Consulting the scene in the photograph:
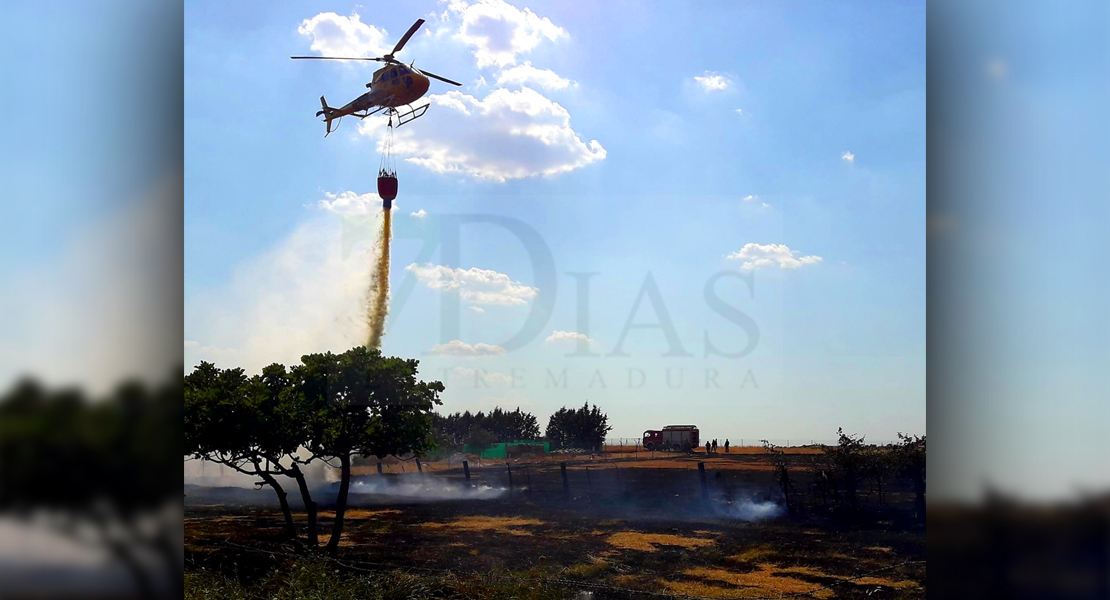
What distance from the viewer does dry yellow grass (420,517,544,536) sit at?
7621 mm

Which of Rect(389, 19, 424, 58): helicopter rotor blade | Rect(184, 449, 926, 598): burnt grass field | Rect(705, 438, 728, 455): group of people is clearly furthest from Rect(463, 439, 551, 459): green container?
Rect(389, 19, 424, 58): helicopter rotor blade

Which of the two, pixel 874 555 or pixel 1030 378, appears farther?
pixel 874 555

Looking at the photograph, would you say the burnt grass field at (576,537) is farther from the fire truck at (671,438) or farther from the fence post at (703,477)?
the fire truck at (671,438)

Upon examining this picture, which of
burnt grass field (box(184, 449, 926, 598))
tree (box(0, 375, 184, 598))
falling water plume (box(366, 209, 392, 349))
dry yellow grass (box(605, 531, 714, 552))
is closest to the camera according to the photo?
tree (box(0, 375, 184, 598))

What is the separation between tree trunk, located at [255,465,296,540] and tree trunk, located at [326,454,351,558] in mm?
464

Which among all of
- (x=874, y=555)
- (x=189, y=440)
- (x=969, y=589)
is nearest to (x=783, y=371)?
(x=874, y=555)

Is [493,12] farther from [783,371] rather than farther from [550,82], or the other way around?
[783,371]

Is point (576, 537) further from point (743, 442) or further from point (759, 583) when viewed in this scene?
point (743, 442)

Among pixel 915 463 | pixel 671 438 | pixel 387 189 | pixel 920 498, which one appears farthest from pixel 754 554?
pixel 387 189

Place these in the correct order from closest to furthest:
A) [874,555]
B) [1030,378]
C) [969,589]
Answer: [1030,378] → [969,589] → [874,555]

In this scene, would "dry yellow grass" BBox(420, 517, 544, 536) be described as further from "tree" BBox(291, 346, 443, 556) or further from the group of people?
the group of people

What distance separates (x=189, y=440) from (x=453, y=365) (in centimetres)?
307

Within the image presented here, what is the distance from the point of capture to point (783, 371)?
7.55 m

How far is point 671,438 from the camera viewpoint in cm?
762
